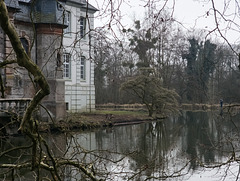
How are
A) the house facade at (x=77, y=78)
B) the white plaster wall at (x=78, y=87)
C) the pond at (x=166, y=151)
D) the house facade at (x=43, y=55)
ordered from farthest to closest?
1. the white plaster wall at (x=78, y=87)
2. the house facade at (x=77, y=78)
3. the house facade at (x=43, y=55)
4. the pond at (x=166, y=151)

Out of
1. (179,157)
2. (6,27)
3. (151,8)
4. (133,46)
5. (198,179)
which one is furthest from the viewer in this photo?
(133,46)

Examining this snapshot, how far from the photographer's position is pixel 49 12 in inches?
754

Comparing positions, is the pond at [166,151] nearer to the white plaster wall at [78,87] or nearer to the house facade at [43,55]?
the house facade at [43,55]

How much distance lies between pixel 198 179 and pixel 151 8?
21.6ft

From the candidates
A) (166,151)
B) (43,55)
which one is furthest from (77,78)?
(166,151)

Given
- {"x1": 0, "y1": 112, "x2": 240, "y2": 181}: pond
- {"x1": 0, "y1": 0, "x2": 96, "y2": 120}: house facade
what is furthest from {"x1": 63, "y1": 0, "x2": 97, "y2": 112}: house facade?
{"x1": 0, "y1": 112, "x2": 240, "y2": 181}: pond

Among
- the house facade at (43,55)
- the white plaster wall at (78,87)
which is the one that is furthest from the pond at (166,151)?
the white plaster wall at (78,87)

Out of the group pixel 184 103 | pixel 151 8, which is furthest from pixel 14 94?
pixel 184 103

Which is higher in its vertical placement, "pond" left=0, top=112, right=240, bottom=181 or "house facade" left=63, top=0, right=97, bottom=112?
"house facade" left=63, top=0, right=97, bottom=112

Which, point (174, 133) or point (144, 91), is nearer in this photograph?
point (174, 133)

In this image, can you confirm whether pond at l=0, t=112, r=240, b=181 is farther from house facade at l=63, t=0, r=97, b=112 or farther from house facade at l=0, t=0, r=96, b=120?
house facade at l=63, t=0, r=97, b=112

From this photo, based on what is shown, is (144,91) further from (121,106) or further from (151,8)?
(151,8)

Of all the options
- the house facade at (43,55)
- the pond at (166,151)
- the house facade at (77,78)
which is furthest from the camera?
the house facade at (77,78)

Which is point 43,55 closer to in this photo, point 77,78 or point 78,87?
point 77,78
